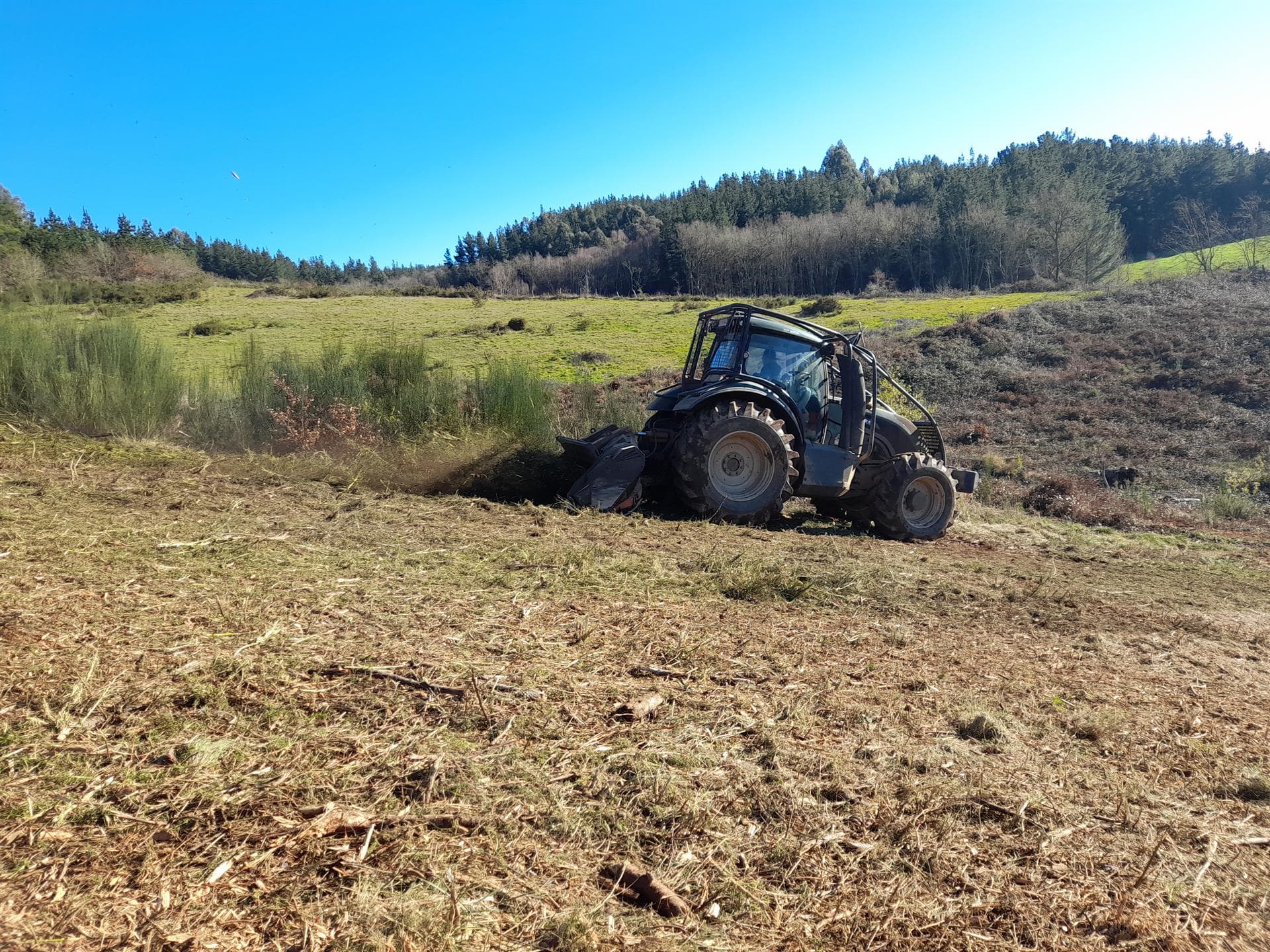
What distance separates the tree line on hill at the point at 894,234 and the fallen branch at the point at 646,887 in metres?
44.4

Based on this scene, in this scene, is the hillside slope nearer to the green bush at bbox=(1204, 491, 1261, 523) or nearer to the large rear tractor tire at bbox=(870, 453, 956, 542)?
the green bush at bbox=(1204, 491, 1261, 523)

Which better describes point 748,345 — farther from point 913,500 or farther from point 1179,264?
point 1179,264

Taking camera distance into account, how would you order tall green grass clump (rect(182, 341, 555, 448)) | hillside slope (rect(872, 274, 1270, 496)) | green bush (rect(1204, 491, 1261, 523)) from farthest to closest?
1. hillside slope (rect(872, 274, 1270, 496))
2. green bush (rect(1204, 491, 1261, 523))
3. tall green grass clump (rect(182, 341, 555, 448))

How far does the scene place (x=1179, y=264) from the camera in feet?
194

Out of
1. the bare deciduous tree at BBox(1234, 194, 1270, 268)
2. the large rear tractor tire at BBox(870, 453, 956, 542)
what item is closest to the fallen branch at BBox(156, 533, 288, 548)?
the large rear tractor tire at BBox(870, 453, 956, 542)

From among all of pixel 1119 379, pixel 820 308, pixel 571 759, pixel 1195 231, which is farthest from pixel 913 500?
pixel 1195 231

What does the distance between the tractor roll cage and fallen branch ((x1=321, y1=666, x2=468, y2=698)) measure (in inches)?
246

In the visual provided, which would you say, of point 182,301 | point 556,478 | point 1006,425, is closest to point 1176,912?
point 556,478

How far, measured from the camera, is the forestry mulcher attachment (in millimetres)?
8156

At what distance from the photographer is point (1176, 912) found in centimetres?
210

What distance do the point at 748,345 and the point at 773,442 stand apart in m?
1.32

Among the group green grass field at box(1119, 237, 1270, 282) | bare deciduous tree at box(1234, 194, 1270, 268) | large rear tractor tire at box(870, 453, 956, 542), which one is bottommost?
large rear tractor tire at box(870, 453, 956, 542)

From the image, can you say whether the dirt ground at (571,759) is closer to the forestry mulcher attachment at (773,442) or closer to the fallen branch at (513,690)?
the fallen branch at (513,690)

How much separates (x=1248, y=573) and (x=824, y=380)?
539 centimetres
